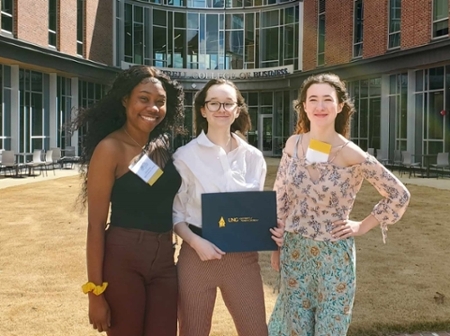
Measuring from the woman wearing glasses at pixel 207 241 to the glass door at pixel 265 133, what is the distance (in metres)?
30.0

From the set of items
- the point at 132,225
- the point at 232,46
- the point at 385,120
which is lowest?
the point at 132,225

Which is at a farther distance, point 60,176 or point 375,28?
point 375,28

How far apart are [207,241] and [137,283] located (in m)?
0.41

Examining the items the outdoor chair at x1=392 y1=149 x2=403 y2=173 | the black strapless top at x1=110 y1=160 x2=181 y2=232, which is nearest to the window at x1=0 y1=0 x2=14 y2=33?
the outdoor chair at x1=392 y1=149 x2=403 y2=173

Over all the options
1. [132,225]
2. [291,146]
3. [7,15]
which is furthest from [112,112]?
[7,15]

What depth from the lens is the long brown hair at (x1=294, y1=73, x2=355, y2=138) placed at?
2.95 meters

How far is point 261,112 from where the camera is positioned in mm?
33469

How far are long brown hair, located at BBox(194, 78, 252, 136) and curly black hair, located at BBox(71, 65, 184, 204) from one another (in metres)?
0.17

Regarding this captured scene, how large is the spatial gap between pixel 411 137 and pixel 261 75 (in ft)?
42.8

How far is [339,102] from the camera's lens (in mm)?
3002

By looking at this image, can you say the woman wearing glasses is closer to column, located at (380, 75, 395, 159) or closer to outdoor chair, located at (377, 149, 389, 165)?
outdoor chair, located at (377, 149, 389, 165)

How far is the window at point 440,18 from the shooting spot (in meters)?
19.5

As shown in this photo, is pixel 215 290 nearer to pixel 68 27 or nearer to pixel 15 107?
pixel 15 107

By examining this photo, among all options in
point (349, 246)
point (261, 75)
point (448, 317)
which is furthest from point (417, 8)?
point (349, 246)
